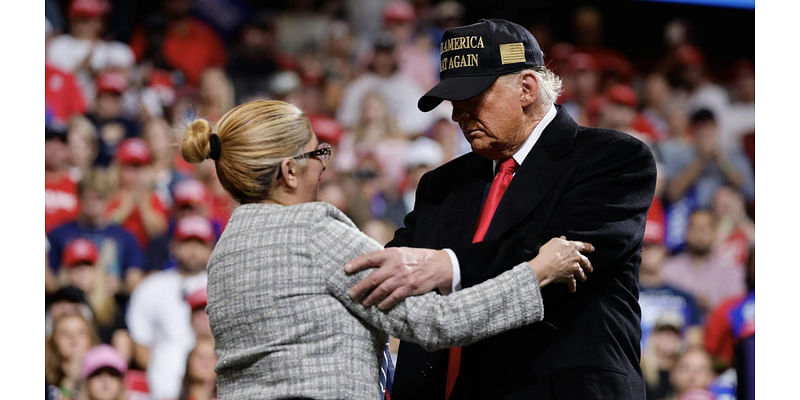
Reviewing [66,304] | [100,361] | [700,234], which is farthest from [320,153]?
[700,234]

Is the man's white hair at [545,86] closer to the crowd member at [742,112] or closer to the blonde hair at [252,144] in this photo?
the blonde hair at [252,144]

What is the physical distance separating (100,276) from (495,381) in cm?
349

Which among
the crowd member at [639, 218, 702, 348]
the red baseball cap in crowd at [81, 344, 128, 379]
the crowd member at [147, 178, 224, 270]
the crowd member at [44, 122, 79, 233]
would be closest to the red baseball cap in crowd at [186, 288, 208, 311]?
the crowd member at [147, 178, 224, 270]

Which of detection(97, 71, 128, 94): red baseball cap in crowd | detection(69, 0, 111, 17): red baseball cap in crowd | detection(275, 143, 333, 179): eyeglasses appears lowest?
detection(275, 143, 333, 179): eyeglasses

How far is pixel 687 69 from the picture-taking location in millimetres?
7430

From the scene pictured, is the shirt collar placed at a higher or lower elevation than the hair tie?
higher

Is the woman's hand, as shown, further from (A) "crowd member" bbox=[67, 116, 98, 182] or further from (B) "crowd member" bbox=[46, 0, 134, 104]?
(B) "crowd member" bbox=[46, 0, 134, 104]

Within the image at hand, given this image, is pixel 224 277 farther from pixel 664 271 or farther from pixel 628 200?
pixel 664 271

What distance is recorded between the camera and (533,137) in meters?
2.31

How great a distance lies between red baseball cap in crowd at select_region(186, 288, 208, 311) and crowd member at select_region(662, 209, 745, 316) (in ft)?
9.53

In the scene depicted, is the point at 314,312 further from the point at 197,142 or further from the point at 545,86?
the point at 545,86

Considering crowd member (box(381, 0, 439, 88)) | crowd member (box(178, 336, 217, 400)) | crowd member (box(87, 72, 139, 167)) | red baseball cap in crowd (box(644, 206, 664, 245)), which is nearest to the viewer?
crowd member (box(178, 336, 217, 400))

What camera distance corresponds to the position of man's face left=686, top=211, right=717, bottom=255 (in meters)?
6.51

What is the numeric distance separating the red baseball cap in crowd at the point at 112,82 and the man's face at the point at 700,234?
3.61 m
